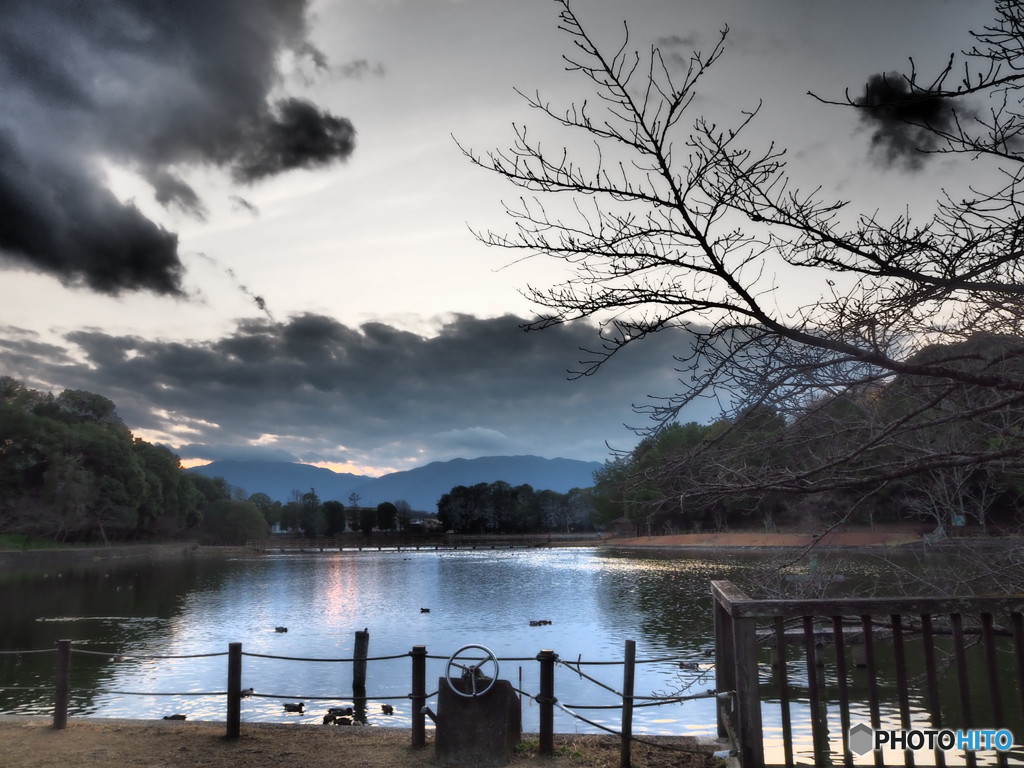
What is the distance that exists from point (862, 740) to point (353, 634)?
82.0 feet

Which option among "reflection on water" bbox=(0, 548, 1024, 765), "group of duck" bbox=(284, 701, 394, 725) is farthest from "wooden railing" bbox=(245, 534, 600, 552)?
"group of duck" bbox=(284, 701, 394, 725)

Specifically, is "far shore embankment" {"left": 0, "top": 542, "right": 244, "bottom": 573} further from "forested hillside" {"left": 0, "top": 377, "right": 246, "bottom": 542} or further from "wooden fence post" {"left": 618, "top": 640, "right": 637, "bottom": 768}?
"wooden fence post" {"left": 618, "top": 640, "right": 637, "bottom": 768}

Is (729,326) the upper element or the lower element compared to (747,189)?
lower

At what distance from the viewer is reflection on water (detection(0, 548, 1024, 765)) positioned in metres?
16.2

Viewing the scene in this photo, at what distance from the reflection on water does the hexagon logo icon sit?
2.04m

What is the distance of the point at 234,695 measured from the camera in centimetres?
909

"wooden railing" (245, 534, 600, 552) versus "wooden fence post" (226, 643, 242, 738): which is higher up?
"wooden fence post" (226, 643, 242, 738)

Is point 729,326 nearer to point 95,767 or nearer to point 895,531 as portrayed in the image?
point 95,767

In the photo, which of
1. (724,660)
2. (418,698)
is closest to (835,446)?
(724,660)

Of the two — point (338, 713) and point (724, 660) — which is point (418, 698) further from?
point (338, 713)

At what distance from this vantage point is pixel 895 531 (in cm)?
6038

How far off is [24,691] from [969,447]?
69.3 ft

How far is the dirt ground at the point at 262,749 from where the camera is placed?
7.84 m

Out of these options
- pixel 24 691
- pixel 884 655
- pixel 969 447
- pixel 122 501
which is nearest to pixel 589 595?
pixel 884 655
